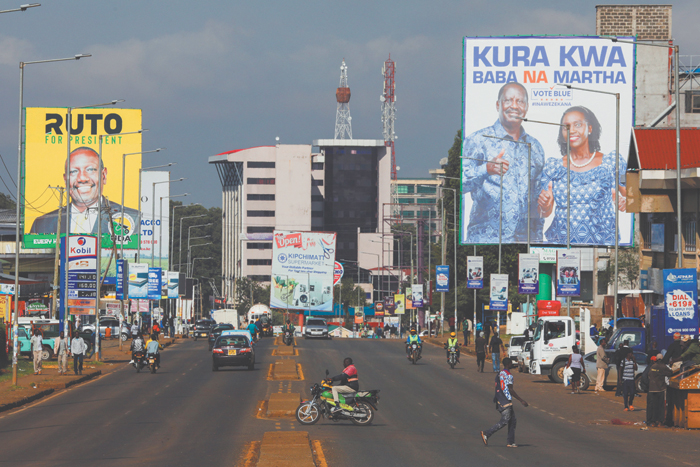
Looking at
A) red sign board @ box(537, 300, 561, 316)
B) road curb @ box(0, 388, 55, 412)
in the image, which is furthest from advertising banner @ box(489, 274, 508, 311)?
road curb @ box(0, 388, 55, 412)

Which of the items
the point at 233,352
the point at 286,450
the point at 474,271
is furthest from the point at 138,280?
the point at 286,450

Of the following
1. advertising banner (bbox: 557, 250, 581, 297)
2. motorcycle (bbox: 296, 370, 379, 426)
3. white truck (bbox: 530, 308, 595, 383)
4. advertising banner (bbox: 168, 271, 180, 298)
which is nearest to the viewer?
motorcycle (bbox: 296, 370, 379, 426)

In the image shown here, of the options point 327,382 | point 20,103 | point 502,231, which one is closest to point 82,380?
point 20,103

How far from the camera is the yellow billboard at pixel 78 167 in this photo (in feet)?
286

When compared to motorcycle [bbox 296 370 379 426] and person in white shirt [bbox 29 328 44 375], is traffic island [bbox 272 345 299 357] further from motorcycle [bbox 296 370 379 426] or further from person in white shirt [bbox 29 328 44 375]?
motorcycle [bbox 296 370 379 426]

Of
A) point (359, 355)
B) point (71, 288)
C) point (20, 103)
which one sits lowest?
point (359, 355)

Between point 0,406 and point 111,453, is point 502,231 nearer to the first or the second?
point 0,406

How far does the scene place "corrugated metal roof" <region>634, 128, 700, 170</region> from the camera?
39969mm

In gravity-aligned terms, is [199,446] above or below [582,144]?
below

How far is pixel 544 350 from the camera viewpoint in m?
37.0

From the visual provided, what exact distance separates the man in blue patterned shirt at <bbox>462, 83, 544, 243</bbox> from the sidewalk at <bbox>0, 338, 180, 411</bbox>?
80.4 ft

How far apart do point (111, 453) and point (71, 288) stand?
2644 centimetres

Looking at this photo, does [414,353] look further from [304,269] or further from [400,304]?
[400,304]

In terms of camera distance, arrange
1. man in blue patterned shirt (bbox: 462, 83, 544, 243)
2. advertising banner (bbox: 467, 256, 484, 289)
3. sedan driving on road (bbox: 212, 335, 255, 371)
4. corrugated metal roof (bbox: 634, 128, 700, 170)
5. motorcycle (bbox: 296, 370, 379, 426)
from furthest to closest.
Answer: man in blue patterned shirt (bbox: 462, 83, 544, 243), advertising banner (bbox: 467, 256, 484, 289), corrugated metal roof (bbox: 634, 128, 700, 170), sedan driving on road (bbox: 212, 335, 255, 371), motorcycle (bbox: 296, 370, 379, 426)
